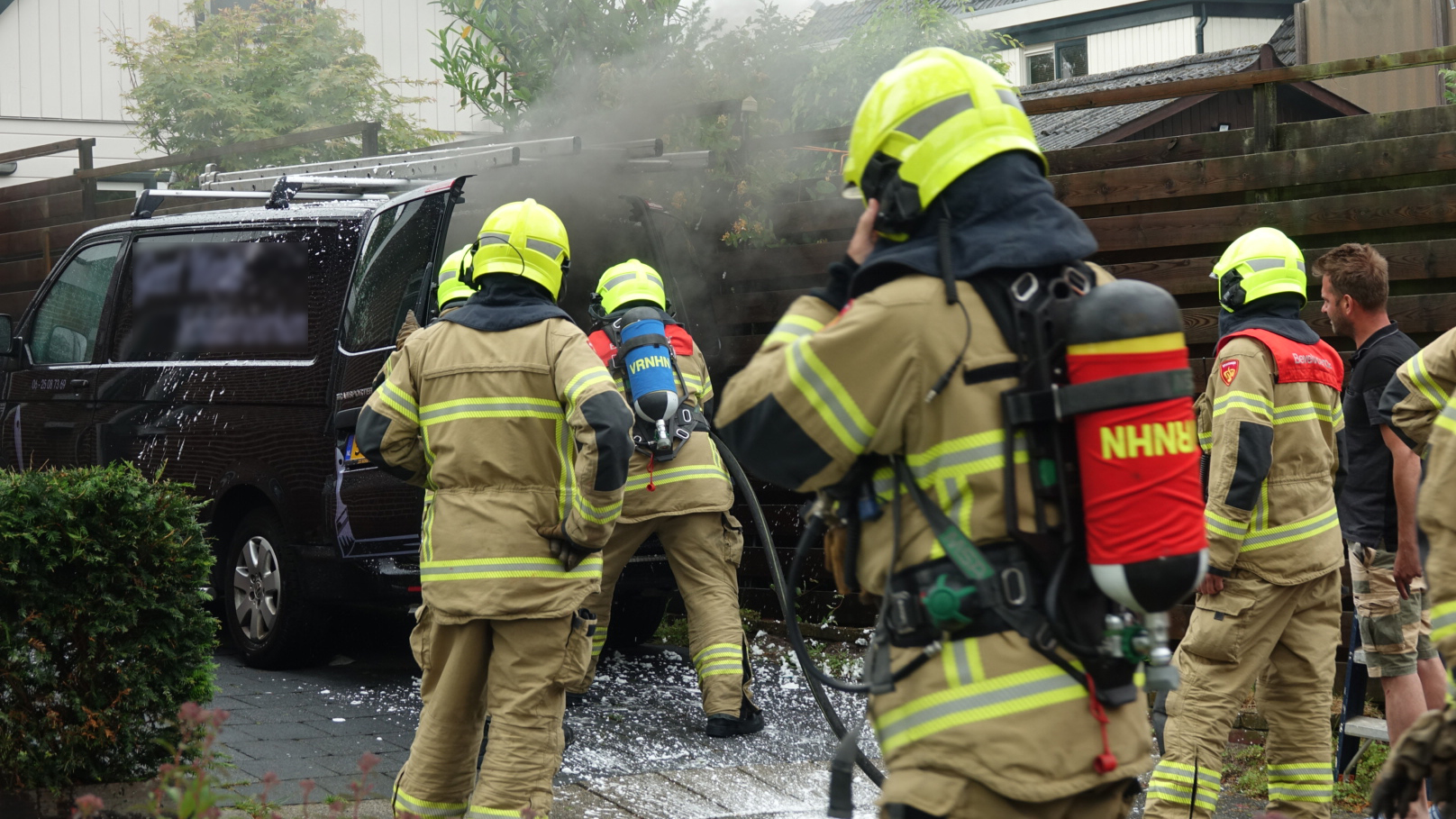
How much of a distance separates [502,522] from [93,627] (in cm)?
130

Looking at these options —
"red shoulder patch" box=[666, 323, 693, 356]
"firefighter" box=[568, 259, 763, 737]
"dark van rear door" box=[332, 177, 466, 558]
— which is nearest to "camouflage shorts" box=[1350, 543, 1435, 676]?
"firefighter" box=[568, 259, 763, 737]

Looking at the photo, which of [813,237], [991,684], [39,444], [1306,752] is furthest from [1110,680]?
[39,444]

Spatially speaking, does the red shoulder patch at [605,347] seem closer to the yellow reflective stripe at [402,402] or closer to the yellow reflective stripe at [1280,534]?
the yellow reflective stripe at [402,402]

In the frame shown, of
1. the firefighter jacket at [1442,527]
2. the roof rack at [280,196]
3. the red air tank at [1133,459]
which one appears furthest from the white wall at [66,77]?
the firefighter jacket at [1442,527]

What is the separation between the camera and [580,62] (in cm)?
902

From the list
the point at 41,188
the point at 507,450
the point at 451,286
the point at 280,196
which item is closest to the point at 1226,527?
the point at 507,450

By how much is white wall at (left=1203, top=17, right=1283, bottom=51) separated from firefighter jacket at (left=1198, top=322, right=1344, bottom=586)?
22.7m

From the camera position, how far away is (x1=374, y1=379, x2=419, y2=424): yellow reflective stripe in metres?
3.92

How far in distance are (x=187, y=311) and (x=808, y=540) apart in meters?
5.14

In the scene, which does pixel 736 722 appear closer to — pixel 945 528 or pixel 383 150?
pixel 945 528

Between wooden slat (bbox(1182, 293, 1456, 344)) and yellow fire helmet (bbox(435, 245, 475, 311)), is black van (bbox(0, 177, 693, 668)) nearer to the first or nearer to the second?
yellow fire helmet (bbox(435, 245, 475, 311))

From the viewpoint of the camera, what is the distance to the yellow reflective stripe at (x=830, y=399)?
2.18 metres

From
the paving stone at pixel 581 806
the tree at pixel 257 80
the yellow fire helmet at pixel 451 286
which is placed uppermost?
the tree at pixel 257 80

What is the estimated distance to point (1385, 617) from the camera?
4852 mm
